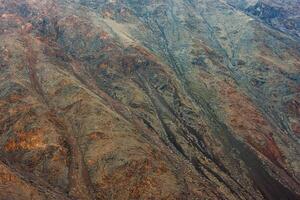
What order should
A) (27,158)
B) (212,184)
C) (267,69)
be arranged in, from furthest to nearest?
(267,69) → (212,184) → (27,158)

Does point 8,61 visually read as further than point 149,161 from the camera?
Yes

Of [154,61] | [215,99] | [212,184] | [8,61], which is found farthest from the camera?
[154,61]

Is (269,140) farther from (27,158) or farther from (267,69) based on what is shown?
(27,158)

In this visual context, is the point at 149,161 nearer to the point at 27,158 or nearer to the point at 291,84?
the point at 27,158

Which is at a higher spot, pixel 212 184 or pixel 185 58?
pixel 212 184

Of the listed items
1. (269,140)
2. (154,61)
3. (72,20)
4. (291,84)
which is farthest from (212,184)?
(72,20)

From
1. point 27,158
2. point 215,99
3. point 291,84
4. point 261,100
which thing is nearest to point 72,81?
point 27,158

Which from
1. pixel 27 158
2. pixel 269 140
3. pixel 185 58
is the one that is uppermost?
pixel 27 158
